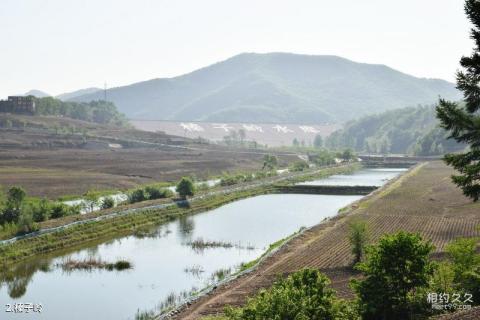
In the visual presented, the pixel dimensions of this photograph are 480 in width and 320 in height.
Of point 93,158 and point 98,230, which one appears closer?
point 98,230

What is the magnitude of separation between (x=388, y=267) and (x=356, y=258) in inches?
659

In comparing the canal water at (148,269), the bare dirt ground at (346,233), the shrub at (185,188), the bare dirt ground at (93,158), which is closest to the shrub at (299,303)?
the bare dirt ground at (346,233)

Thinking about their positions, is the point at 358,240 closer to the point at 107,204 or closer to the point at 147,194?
the point at 107,204

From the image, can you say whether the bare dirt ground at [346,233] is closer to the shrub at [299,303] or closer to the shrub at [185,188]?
the shrub at [299,303]

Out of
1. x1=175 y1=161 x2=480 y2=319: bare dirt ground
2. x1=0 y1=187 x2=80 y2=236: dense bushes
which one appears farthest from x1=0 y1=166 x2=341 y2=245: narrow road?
x1=175 y1=161 x2=480 y2=319: bare dirt ground

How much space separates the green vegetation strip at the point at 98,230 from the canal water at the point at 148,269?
1370mm

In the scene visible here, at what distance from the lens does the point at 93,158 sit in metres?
131

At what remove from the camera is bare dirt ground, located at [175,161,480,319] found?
30067 millimetres

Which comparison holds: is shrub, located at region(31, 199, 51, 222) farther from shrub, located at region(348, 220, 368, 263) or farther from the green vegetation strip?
shrub, located at region(348, 220, 368, 263)

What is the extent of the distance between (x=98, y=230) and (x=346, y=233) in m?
23.5

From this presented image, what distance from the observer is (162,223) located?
60.7 metres

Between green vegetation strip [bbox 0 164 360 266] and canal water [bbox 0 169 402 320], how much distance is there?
53.9 inches

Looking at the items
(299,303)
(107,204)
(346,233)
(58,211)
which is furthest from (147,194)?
(299,303)

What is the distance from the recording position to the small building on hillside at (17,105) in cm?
19312
